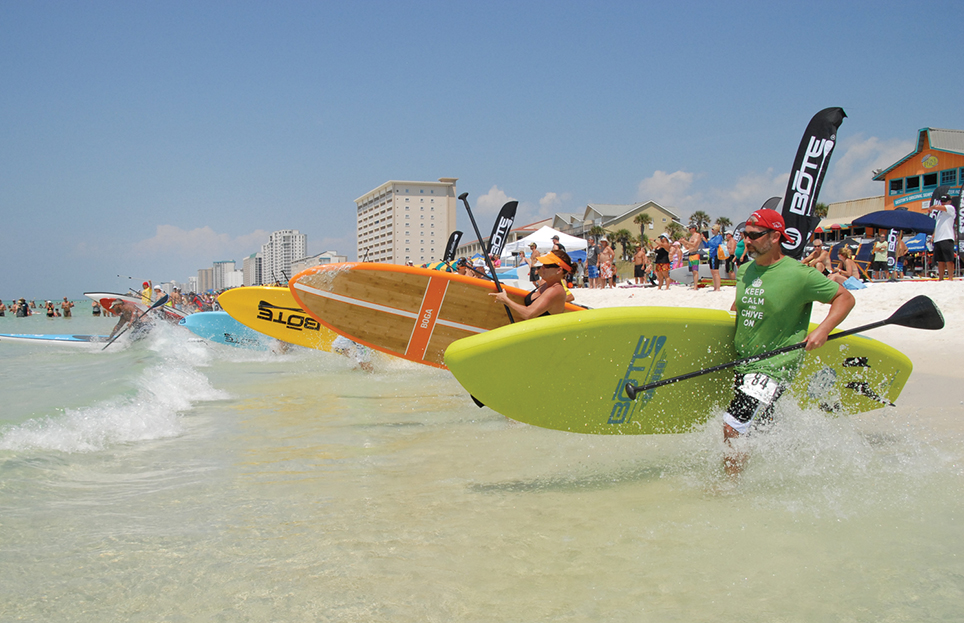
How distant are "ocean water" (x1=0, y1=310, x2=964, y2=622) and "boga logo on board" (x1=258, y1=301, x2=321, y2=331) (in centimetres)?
427

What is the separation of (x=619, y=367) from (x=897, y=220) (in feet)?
47.7

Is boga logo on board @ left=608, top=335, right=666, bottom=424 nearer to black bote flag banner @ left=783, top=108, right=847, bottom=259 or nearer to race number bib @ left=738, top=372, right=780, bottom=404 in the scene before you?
race number bib @ left=738, top=372, right=780, bottom=404

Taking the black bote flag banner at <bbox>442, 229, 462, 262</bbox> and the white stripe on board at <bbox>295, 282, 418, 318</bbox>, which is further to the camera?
the black bote flag banner at <bbox>442, 229, 462, 262</bbox>

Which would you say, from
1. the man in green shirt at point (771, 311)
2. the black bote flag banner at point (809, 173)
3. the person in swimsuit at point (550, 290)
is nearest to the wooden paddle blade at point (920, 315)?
the man in green shirt at point (771, 311)

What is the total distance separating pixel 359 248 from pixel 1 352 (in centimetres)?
10712

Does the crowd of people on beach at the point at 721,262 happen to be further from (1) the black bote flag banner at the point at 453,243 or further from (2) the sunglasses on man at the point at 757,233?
(2) the sunglasses on man at the point at 757,233

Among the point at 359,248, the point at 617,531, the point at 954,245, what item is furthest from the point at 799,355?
the point at 359,248

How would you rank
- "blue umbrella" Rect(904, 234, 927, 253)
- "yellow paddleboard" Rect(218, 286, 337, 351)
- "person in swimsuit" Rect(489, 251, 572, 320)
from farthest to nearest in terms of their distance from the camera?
"blue umbrella" Rect(904, 234, 927, 253) < "yellow paddleboard" Rect(218, 286, 337, 351) < "person in swimsuit" Rect(489, 251, 572, 320)

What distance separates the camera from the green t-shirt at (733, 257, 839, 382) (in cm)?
298

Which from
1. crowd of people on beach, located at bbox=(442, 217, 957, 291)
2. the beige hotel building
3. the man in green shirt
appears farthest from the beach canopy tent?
the beige hotel building

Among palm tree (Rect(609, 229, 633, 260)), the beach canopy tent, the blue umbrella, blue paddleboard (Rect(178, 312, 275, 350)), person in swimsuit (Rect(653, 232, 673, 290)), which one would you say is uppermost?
palm tree (Rect(609, 229, 633, 260))

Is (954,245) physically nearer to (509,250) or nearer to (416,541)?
(416,541)

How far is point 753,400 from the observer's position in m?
3.09

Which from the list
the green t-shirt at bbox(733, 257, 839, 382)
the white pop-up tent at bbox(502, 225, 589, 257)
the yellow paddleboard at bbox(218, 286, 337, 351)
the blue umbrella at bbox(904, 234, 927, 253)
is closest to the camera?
the green t-shirt at bbox(733, 257, 839, 382)
